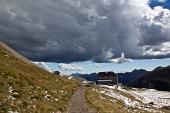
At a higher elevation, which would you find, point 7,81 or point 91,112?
point 7,81

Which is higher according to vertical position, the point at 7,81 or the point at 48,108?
the point at 7,81

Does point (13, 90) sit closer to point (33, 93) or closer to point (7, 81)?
point (33, 93)

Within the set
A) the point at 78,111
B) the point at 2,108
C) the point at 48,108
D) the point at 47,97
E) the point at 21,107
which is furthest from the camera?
the point at 47,97

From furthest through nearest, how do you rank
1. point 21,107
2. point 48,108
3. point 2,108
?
point 48,108, point 21,107, point 2,108

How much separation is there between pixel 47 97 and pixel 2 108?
16.1 meters

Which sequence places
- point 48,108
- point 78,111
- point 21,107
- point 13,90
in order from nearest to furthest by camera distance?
point 21,107
point 48,108
point 78,111
point 13,90

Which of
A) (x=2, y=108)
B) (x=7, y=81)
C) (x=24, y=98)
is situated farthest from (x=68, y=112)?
(x=7, y=81)

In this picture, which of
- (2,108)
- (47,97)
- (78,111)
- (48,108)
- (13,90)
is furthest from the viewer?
(47,97)

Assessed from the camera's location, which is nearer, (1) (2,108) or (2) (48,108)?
(1) (2,108)

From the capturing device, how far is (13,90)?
49.0m

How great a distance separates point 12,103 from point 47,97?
1275 centimetres

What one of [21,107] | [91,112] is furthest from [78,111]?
[21,107]

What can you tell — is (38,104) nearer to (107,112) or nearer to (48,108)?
(48,108)

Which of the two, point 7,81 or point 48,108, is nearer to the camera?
point 48,108
